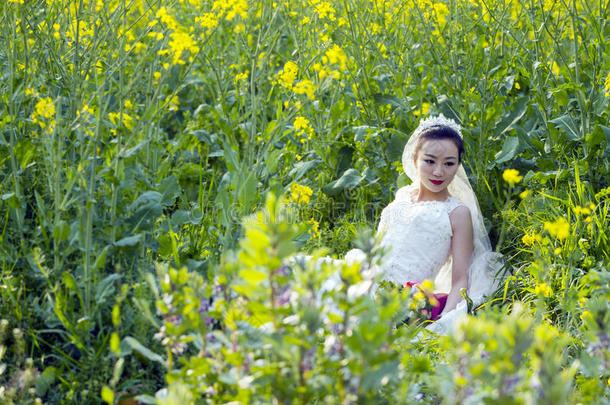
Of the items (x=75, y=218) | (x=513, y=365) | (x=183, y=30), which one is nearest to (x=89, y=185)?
(x=75, y=218)

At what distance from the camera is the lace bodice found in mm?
3119

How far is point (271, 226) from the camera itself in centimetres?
133

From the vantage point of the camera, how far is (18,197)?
7.20 feet

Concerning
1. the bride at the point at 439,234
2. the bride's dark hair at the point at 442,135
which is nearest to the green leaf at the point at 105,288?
the bride at the point at 439,234

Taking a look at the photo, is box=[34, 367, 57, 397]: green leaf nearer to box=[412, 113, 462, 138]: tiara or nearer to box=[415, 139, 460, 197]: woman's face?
box=[415, 139, 460, 197]: woman's face

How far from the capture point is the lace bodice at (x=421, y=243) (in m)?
3.12

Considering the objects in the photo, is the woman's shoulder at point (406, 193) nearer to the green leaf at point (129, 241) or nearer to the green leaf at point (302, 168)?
the green leaf at point (302, 168)

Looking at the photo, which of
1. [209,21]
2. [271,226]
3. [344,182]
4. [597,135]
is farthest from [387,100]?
[271,226]

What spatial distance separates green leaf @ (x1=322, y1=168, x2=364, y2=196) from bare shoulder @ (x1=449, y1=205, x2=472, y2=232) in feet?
2.11

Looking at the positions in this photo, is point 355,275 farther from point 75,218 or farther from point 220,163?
point 220,163

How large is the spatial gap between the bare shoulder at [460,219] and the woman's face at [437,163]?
0.40 feet

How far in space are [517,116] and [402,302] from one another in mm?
2269

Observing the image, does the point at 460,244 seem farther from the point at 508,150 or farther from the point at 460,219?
the point at 508,150

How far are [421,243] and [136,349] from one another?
1.67 m
